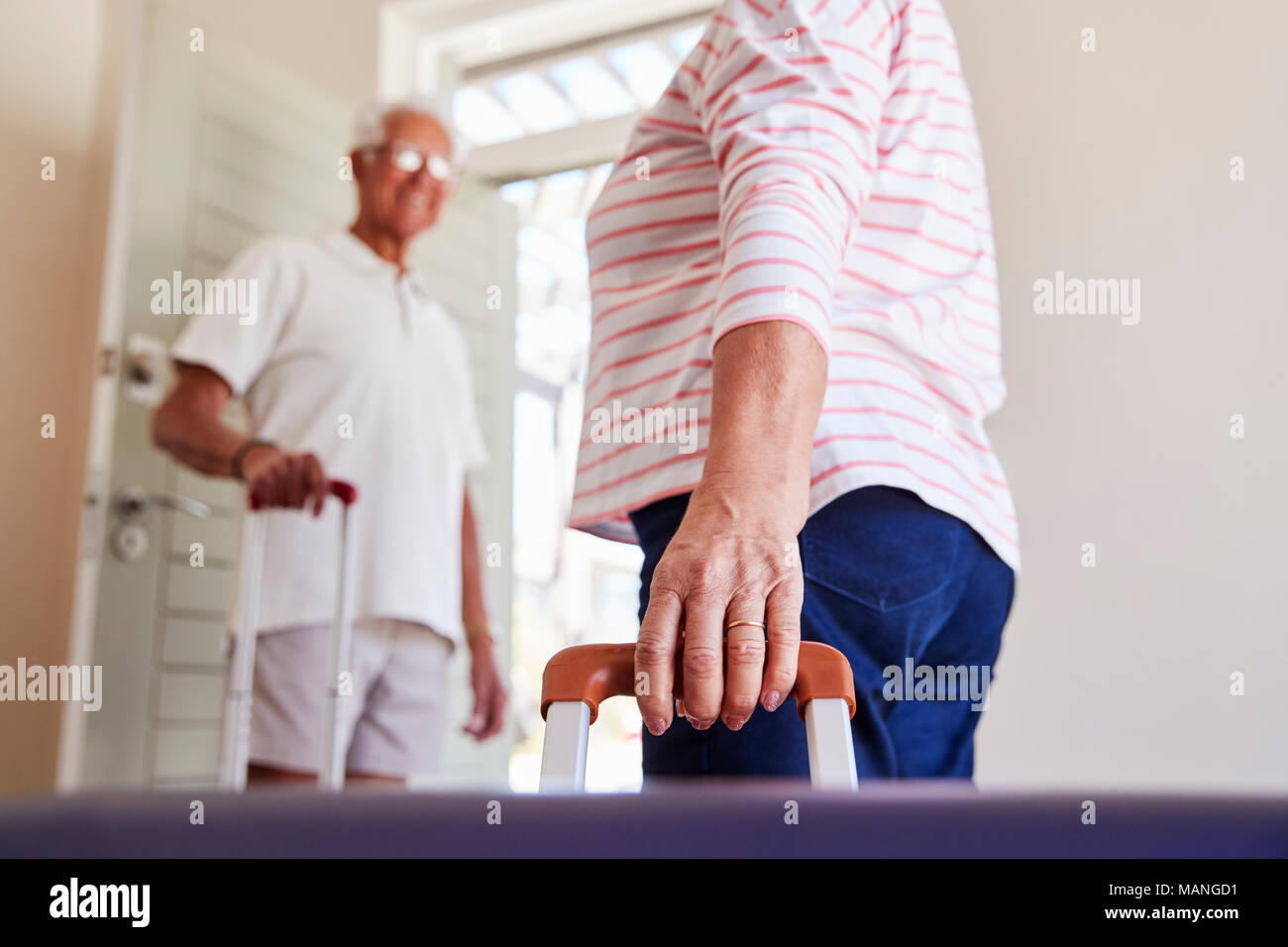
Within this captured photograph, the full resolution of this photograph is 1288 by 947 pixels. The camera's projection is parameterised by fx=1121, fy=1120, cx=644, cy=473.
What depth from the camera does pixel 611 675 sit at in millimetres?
508

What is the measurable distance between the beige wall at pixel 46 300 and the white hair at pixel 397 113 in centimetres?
38

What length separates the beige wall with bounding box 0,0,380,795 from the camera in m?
2.21

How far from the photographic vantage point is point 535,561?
19.5 feet

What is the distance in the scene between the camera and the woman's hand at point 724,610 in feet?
1.63

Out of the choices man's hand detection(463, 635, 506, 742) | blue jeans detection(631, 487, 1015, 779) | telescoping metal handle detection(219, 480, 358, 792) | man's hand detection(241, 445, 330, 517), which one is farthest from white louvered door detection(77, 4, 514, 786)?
blue jeans detection(631, 487, 1015, 779)

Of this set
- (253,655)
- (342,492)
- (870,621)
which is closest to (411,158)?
(342,492)

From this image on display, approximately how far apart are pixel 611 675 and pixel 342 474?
1.43 meters

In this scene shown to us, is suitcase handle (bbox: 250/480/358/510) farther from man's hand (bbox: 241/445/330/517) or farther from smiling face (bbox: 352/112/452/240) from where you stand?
smiling face (bbox: 352/112/452/240)

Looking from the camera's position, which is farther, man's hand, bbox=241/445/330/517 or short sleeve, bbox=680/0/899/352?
man's hand, bbox=241/445/330/517

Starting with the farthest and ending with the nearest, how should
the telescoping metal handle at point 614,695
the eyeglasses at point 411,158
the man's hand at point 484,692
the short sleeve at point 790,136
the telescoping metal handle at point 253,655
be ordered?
the eyeglasses at point 411,158
the man's hand at point 484,692
the telescoping metal handle at point 253,655
the short sleeve at point 790,136
the telescoping metal handle at point 614,695

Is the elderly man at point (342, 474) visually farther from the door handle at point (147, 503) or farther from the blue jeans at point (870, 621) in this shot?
the blue jeans at point (870, 621)

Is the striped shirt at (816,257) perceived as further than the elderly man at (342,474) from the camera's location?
No

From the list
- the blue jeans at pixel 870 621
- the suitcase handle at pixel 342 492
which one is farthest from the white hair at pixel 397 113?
the blue jeans at pixel 870 621

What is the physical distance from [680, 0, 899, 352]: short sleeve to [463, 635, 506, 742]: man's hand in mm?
1407
